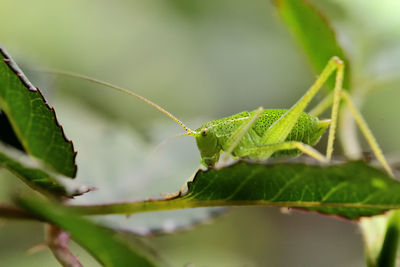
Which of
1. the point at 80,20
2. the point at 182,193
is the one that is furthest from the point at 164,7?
the point at 182,193

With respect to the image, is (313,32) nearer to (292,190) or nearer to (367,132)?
(367,132)

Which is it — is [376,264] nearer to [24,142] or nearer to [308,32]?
[24,142]

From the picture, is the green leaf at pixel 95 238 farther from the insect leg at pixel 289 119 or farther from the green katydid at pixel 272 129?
the insect leg at pixel 289 119

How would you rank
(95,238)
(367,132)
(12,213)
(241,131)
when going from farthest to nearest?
(241,131), (367,132), (12,213), (95,238)

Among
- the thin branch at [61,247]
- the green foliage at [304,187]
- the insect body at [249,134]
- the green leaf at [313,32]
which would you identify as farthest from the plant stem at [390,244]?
the green leaf at [313,32]

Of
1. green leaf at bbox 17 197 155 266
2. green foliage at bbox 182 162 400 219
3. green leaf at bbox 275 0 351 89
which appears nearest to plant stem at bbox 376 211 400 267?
green foliage at bbox 182 162 400 219

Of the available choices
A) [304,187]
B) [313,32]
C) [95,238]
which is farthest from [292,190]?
[313,32]
